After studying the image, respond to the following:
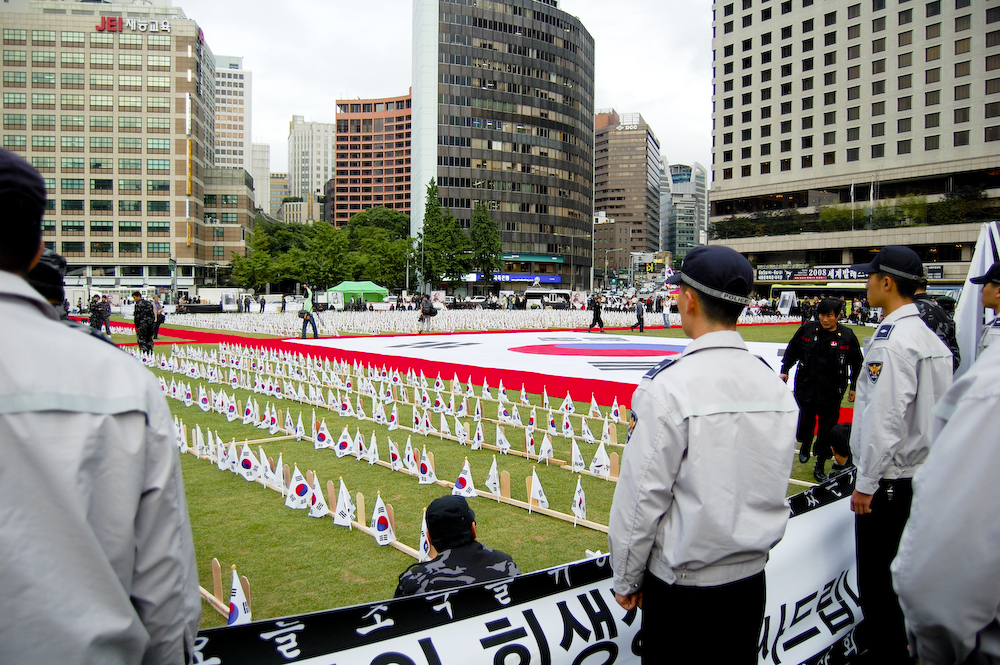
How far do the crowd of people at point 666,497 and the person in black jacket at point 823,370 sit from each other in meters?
4.10

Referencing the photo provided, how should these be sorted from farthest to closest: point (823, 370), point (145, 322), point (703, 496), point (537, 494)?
point (145, 322), point (823, 370), point (537, 494), point (703, 496)

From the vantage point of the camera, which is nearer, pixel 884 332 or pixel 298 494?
pixel 884 332

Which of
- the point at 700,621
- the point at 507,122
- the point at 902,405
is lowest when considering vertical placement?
the point at 700,621

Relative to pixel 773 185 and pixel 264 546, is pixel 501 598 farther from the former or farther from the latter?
pixel 773 185

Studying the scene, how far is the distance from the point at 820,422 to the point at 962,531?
6.81m

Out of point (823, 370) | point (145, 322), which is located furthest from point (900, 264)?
point (145, 322)

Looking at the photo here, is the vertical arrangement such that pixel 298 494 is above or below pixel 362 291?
below

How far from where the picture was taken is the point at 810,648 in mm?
3896

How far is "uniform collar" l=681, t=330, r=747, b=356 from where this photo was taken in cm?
260

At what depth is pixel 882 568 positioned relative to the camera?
3.80 meters

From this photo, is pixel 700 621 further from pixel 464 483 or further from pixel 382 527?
pixel 464 483

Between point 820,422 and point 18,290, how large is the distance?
8446 millimetres

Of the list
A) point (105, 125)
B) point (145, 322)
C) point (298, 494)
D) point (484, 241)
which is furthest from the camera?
point (484, 241)

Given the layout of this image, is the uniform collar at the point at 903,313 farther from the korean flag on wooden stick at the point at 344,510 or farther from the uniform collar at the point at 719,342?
the korean flag on wooden stick at the point at 344,510
